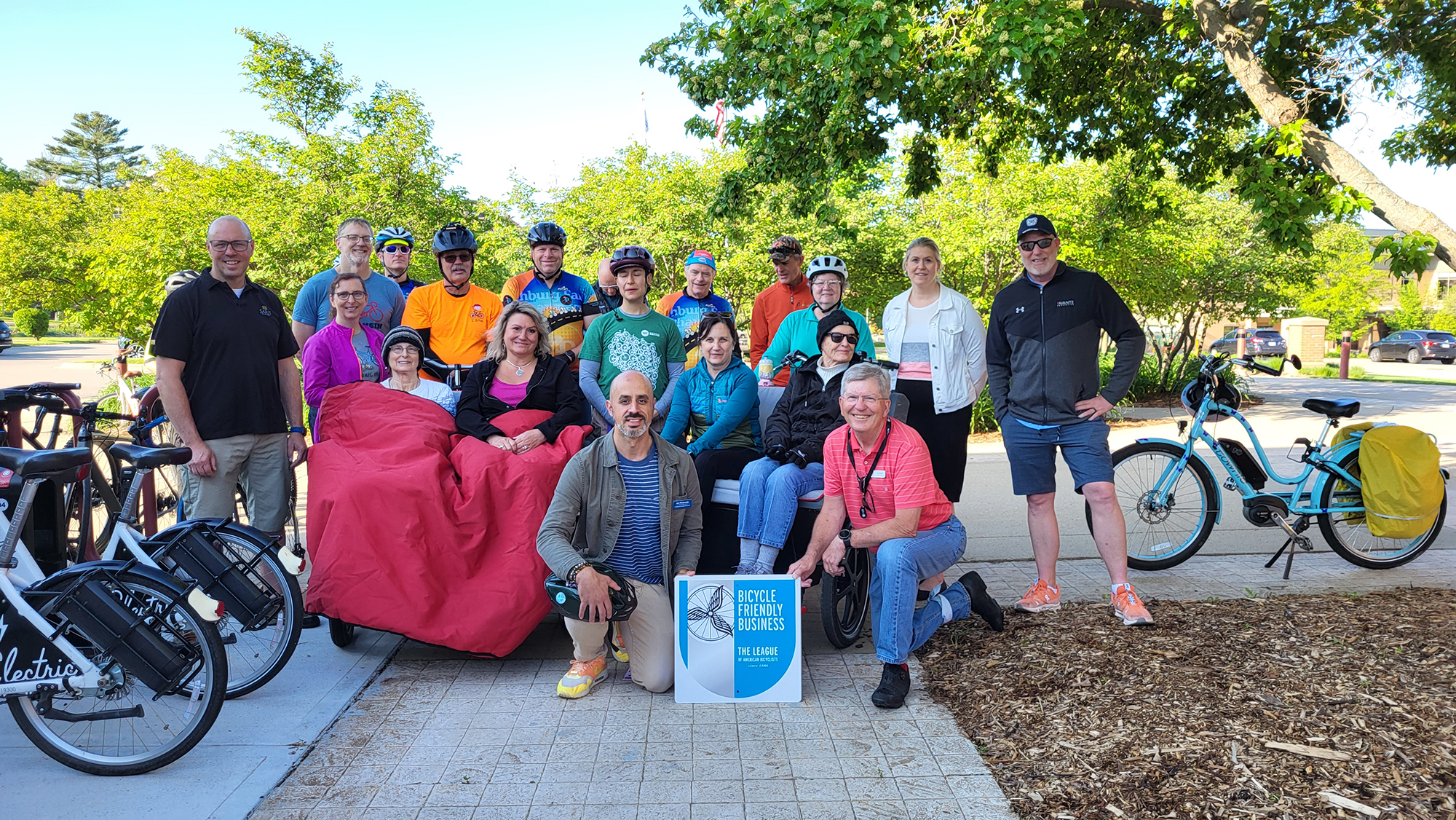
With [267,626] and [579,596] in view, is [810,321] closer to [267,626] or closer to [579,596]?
[579,596]

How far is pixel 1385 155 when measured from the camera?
6.90 meters

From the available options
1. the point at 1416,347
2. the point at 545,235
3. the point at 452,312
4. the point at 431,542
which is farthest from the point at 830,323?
the point at 1416,347

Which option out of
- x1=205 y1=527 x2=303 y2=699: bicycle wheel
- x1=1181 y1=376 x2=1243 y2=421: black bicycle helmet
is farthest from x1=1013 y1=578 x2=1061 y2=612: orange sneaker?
x1=205 y1=527 x2=303 y2=699: bicycle wheel

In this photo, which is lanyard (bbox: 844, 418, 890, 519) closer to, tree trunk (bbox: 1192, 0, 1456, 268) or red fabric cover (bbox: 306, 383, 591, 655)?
red fabric cover (bbox: 306, 383, 591, 655)

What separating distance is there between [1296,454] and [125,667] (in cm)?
1092

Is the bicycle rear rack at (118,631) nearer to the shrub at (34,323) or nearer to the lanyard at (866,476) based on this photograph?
the lanyard at (866,476)

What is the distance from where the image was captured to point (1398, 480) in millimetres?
5402

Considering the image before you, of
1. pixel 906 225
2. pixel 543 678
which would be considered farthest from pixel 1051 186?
pixel 543 678

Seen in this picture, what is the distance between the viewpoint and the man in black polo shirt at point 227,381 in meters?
4.33

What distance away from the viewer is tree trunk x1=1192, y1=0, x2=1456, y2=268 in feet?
14.4

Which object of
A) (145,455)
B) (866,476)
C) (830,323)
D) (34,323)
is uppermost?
(34,323)

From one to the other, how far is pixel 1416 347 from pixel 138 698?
43.6m

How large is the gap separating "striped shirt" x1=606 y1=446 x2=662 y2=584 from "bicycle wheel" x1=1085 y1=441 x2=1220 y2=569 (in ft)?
9.88

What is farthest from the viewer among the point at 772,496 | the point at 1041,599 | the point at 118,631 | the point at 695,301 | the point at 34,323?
the point at 34,323
